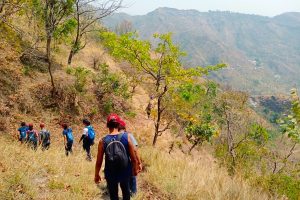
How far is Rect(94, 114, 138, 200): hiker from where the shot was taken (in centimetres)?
497

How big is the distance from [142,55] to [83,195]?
11.2 metres

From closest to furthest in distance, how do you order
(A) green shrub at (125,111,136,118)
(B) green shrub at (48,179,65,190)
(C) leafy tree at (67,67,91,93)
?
1. (B) green shrub at (48,179,65,190)
2. (C) leafy tree at (67,67,91,93)
3. (A) green shrub at (125,111,136,118)

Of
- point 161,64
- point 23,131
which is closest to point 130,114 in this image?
point 161,64

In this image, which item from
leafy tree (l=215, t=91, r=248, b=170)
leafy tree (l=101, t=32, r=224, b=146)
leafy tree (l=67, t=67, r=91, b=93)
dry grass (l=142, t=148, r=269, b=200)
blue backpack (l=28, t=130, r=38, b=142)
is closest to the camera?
dry grass (l=142, t=148, r=269, b=200)

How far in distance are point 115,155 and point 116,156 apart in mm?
20

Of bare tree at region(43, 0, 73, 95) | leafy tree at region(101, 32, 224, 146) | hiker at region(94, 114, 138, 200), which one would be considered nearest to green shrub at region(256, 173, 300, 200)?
leafy tree at region(101, 32, 224, 146)

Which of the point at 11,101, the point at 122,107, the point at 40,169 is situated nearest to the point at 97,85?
the point at 122,107

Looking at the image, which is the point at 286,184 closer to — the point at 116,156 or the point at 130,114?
the point at 116,156

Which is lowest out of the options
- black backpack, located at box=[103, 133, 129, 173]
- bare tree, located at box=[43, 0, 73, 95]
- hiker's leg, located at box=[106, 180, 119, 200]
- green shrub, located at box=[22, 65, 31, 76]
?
hiker's leg, located at box=[106, 180, 119, 200]

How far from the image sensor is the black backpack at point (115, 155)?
495cm

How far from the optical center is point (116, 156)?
16.2ft

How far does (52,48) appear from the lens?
2391 cm

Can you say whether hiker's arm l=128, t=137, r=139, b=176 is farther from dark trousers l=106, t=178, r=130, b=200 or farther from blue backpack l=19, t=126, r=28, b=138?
blue backpack l=19, t=126, r=28, b=138

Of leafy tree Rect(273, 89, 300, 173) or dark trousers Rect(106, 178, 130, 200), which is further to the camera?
dark trousers Rect(106, 178, 130, 200)
